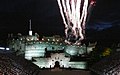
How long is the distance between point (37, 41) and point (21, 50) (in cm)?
611

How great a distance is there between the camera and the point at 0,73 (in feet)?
81.2

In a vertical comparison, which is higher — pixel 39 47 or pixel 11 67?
pixel 39 47

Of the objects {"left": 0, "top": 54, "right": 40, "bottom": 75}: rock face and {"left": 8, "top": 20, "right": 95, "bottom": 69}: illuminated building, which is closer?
{"left": 0, "top": 54, "right": 40, "bottom": 75}: rock face

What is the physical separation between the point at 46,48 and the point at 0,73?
8100 centimetres

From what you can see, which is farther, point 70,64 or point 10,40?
point 10,40

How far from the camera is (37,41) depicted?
107250mm

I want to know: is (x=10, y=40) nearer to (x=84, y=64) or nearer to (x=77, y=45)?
(x=77, y=45)

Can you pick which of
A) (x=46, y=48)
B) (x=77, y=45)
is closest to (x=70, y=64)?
(x=46, y=48)

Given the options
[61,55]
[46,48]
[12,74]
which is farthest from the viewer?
[46,48]

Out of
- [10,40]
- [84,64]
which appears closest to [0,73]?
[84,64]

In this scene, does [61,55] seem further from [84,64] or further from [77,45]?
[77,45]

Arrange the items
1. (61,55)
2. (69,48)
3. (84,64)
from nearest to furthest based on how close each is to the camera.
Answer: (84,64), (61,55), (69,48)

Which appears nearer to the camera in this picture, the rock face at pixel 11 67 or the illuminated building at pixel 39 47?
the rock face at pixel 11 67

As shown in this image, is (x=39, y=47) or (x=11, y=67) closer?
(x=11, y=67)
